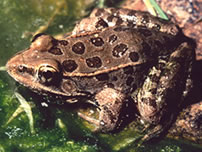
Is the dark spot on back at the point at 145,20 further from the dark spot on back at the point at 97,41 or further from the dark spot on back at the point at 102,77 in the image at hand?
the dark spot on back at the point at 102,77

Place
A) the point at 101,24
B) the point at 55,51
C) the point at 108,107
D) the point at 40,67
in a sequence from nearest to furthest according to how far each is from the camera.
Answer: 1. the point at 40,67
2. the point at 55,51
3. the point at 108,107
4. the point at 101,24

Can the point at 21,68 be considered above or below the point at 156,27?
above

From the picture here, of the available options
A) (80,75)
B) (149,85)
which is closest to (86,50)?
(80,75)

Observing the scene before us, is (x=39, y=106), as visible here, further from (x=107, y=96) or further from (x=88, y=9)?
(x=88, y=9)

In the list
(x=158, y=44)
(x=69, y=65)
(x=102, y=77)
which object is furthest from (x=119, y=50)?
(x=69, y=65)

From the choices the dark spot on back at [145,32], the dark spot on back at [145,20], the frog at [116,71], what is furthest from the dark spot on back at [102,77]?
the dark spot on back at [145,20]

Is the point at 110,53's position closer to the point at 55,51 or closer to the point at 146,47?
the point at 146,47

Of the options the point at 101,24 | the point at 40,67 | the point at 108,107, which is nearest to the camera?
the point at 40,67
